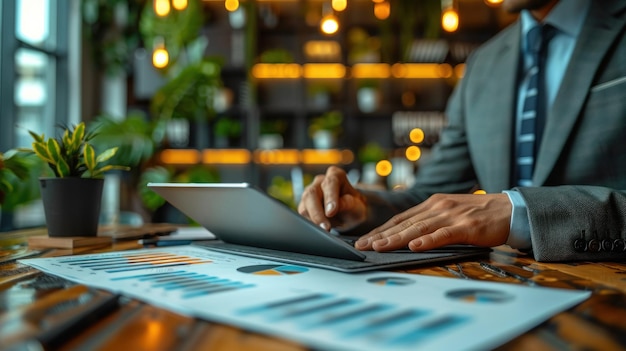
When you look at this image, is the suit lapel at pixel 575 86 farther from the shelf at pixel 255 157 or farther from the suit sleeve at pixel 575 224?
the shelf at pixel 255 157

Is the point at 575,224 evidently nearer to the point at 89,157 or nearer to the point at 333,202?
the point at 333,202

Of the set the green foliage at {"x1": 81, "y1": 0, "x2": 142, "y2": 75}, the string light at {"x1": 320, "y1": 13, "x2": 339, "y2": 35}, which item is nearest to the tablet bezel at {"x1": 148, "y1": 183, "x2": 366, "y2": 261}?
the string light at {"x1": 320, "y1": 13, "x2": 339, "y2": 35}

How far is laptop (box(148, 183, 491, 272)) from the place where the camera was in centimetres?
67

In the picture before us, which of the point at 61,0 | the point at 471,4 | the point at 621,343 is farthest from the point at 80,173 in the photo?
the point at 471,4

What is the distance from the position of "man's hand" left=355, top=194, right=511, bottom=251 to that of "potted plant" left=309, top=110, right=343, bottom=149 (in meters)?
4.29

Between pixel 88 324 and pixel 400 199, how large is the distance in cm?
→ 102

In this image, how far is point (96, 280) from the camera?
0.59 meters

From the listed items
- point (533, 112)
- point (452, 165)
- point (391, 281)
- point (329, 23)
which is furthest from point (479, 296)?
point (329, 23)

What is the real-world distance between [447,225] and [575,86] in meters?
0.63

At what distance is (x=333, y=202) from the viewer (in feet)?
3.47

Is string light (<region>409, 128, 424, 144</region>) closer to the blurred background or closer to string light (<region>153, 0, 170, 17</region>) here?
the blurred background

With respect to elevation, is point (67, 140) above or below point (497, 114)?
below

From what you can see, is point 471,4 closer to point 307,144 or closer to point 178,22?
point 307,144

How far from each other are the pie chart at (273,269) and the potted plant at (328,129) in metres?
4.53
